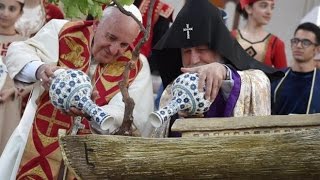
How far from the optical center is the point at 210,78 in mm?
4133

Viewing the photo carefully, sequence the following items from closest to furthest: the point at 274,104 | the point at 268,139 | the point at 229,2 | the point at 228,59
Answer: the point at 268,139, the point at 228,59, the point at 274,104, the point at 229,2

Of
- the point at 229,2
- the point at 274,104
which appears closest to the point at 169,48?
the point at 274,104

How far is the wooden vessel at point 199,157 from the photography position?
2.85 metres

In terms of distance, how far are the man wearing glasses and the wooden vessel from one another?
305cm

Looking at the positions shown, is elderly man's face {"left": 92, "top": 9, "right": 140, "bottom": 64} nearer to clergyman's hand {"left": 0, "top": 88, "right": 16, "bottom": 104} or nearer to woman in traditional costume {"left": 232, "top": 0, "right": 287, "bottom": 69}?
clergyman's hand {"left": 0, "top": 88, "right": 16, "bottom": 104}

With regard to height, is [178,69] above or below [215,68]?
below

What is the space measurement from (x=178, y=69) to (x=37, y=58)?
2.42 ft

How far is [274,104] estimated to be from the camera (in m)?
5.97

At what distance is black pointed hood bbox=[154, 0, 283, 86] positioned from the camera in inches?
184

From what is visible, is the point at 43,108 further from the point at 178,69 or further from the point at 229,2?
the point at 229,2

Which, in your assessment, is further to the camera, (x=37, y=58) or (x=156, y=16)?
(x=156, y=16)

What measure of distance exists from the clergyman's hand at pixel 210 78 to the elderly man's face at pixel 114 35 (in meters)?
0.58

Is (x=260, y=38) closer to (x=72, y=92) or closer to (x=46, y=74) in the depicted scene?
(x=46, y=74)

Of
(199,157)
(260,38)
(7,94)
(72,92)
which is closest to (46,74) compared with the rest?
(72,92)
